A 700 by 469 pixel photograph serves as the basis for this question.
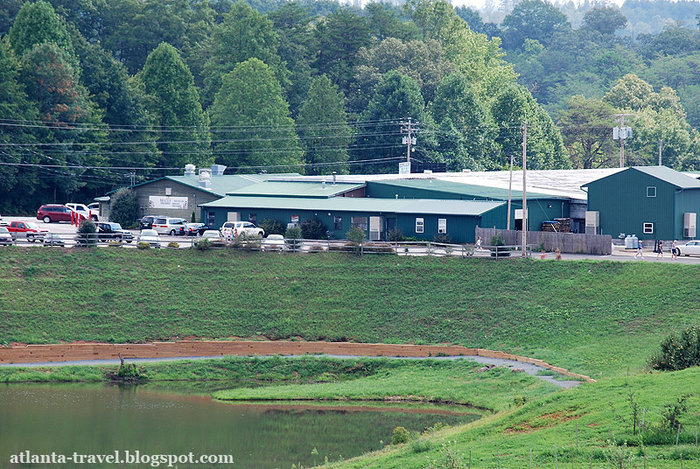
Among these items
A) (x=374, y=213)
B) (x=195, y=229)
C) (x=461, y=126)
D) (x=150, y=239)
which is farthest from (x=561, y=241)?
(x=461, y=126)

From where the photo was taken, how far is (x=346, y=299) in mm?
56281

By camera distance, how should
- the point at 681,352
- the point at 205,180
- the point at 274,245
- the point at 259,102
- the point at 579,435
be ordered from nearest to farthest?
the point at 579,435 < the point at 681,352 < the point at 274,245 < the point at 205,180 < the point at 259,102

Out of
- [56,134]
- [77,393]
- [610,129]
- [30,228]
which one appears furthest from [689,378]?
[610,129]

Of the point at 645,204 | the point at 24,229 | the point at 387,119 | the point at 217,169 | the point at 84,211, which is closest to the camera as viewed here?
the point at 645,204

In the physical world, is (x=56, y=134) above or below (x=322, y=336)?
above

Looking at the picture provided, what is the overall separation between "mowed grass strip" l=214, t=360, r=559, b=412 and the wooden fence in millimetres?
18050

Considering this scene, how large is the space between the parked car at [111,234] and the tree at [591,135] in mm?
80151

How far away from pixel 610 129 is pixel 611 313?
87171 millimetres

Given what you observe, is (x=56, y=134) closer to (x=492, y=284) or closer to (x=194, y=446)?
(x=492, y=284)

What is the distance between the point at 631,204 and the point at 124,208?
1579 inches

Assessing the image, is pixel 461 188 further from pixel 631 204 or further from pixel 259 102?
pixel 259 102

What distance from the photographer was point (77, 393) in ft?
148

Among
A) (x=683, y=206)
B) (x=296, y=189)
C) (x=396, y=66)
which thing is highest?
(x=396, y=66)

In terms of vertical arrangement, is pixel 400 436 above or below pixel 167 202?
below
